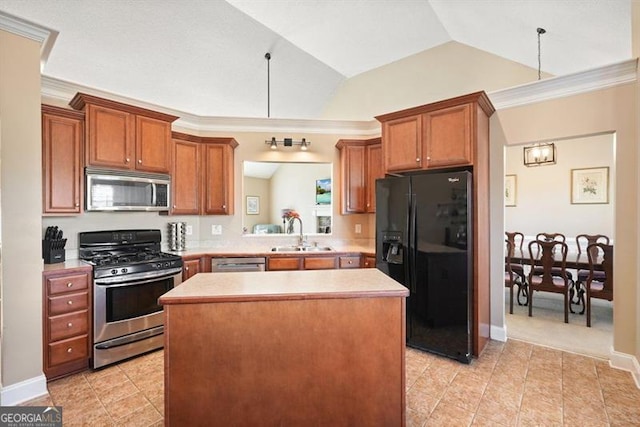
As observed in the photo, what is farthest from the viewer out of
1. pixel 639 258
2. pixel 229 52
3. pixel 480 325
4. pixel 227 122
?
pixel 227 122

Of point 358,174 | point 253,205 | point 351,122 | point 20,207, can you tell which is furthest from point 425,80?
point 20,207

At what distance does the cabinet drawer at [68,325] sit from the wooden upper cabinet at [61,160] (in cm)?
97

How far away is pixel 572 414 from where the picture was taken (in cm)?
A: 206

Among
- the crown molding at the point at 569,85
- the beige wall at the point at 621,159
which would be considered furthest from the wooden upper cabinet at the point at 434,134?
the beige wall at the point at 621,159

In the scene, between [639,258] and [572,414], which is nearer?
[572,414]

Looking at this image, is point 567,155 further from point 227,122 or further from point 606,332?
point 227,122

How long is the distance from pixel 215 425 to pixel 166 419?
250mm

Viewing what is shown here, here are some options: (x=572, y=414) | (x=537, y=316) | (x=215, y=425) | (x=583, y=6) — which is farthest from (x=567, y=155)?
(x=215, y=425)

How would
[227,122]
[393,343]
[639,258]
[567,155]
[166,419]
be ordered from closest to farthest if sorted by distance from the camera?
[166,419] → [393,343] → [639,258] → [227,122] → [567,155]

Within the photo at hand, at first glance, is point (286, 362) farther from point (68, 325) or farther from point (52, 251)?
point (52, 251)

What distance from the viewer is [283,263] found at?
3691mm

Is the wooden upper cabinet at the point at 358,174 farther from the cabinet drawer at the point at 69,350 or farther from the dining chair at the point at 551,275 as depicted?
the cabinet drawer at the point at 69,350

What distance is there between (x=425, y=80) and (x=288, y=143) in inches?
93.9

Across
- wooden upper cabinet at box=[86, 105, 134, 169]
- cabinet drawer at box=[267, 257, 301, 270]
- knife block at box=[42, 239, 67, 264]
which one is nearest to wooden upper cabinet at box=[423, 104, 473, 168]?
cabinet drawer at box=[267, 257, 301, 270]
